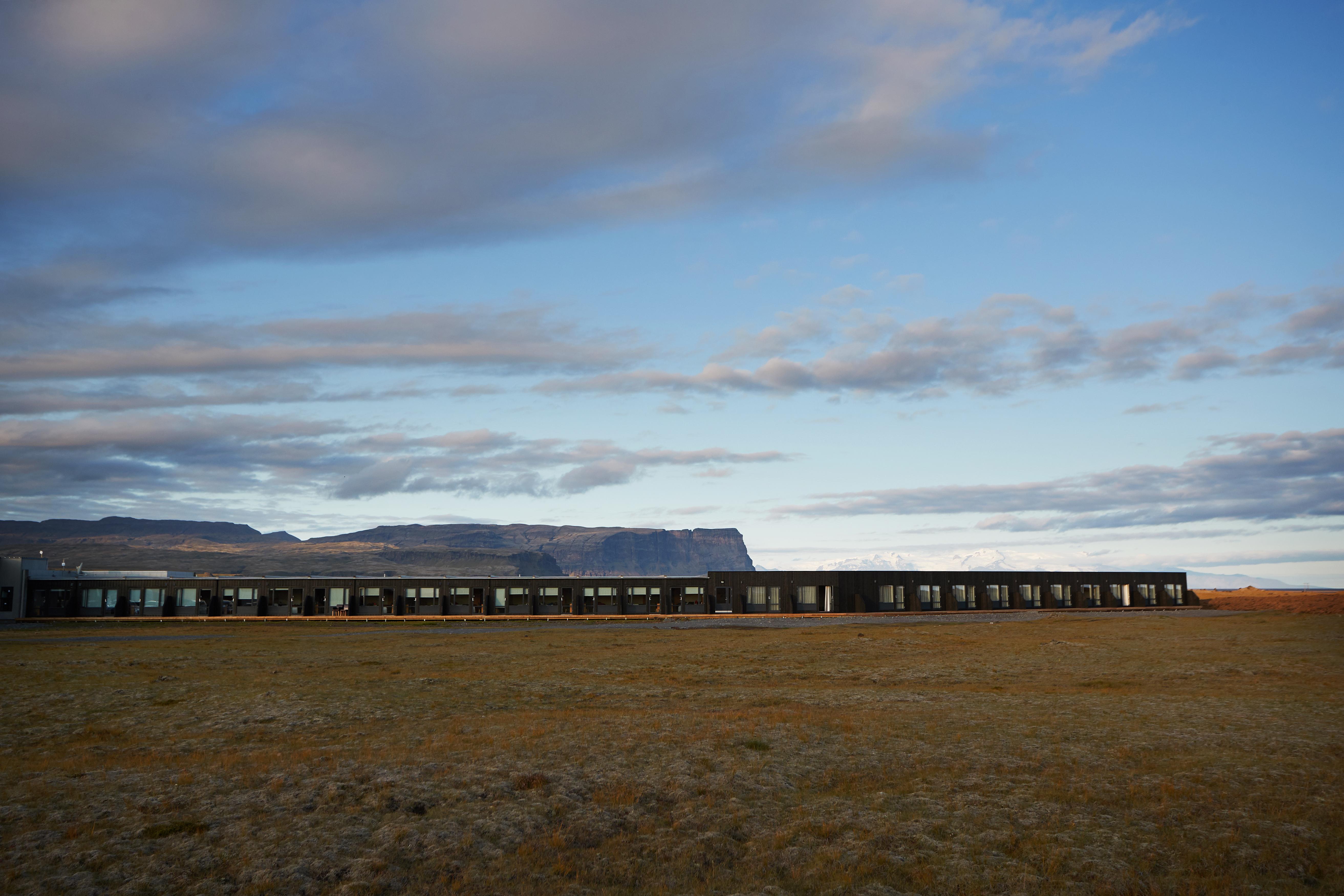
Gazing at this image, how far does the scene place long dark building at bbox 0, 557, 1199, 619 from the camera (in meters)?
112

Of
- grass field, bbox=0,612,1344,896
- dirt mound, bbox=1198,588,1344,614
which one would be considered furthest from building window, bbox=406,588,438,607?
dirt mound, bbox=1198,588,1344,614

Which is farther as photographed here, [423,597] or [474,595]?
[423,597]

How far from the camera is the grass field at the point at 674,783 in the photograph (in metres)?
12.4

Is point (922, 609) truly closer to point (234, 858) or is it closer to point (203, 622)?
point (203, 622)

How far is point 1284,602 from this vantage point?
87.6m

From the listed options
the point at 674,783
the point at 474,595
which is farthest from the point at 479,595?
the point at 674,783

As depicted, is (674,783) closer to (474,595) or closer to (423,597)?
(474,595)

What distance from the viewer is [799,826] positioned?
14453mm

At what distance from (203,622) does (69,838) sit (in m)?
94.4

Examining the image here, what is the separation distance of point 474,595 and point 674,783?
334ft

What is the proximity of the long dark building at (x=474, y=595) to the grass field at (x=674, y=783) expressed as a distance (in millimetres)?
77374

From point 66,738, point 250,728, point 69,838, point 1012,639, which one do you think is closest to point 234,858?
point 69,838

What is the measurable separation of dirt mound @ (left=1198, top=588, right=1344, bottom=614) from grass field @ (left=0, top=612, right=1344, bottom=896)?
4236cm

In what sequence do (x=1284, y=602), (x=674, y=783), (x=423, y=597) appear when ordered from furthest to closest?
1. (x=423, y=597)
2. (x=1284, y=602)
3. (x=674, y=783)
